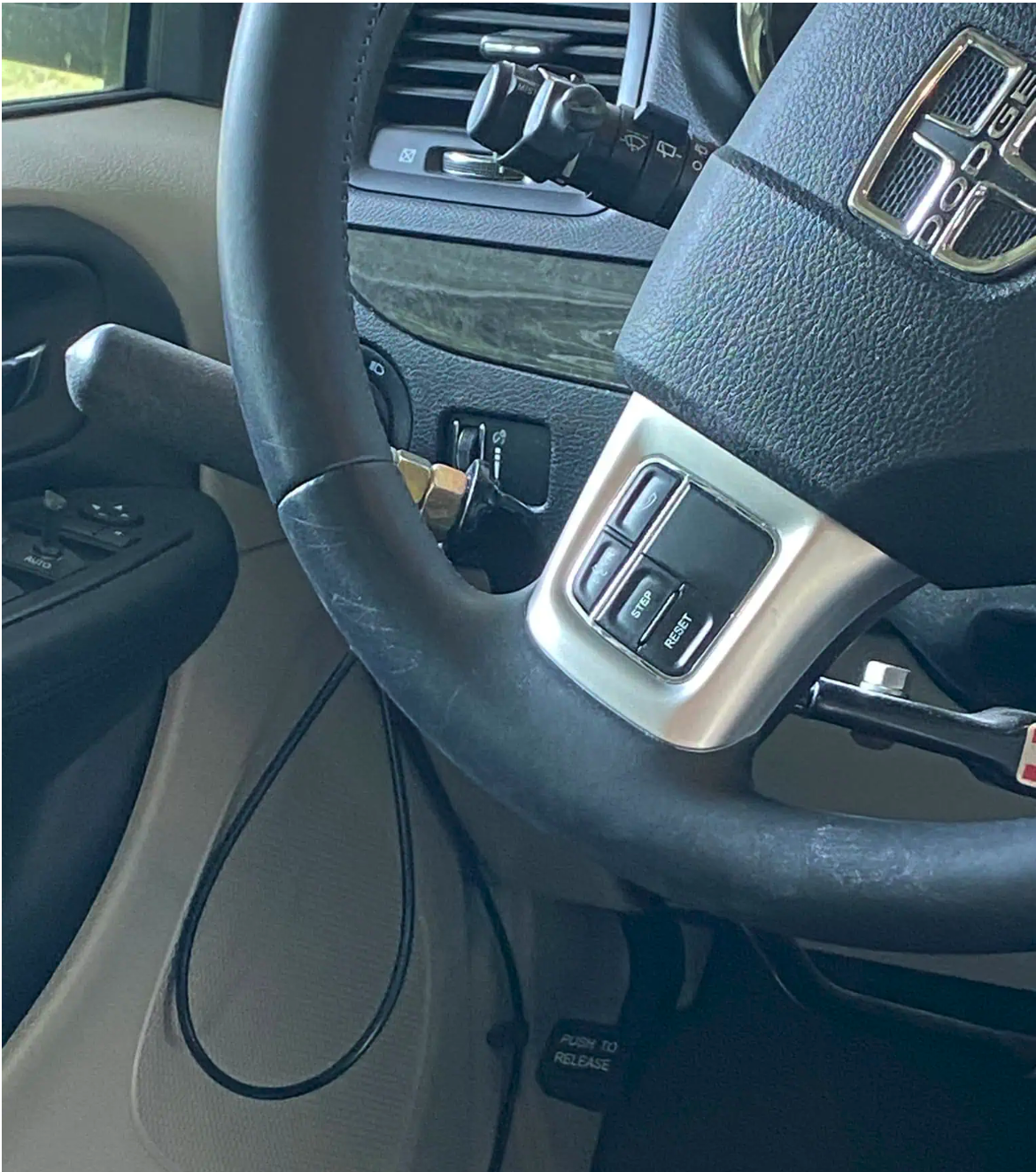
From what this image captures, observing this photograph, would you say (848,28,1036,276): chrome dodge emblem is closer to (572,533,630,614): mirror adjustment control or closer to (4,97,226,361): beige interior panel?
(572,533,630,614): mirror adjustment control

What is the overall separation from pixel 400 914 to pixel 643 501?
616 mm

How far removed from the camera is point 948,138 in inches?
16.1

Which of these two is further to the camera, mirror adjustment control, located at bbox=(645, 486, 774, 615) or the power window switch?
the power window switch

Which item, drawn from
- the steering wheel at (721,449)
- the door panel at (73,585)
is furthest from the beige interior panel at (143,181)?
the steering wheel at (721,449)

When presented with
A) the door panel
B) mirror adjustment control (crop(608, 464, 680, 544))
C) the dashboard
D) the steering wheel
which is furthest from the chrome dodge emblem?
the door panel

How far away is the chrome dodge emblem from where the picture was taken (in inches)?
15.8

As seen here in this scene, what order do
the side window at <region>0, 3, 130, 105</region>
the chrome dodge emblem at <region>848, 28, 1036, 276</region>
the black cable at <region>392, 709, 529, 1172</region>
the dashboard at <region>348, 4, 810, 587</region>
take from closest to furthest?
1. the chrome dodge emblem at <region>848, 28, 1036, 276</region>
2. the dashboard at <region>348, 4, 810, 587</region>
3. the side window at <region>0, 3, 130, 105</region>
4. the black cable at <region>392, 709, 529, 1172</region>

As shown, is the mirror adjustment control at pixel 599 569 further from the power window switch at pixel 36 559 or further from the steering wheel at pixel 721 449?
the power window switch at pixel 36 559

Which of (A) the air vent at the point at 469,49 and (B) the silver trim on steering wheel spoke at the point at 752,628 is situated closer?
(B) the silver trim on steering wheel spoke at the point at 752,628

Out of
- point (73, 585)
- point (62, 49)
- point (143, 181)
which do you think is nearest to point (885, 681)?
point (73, 585)

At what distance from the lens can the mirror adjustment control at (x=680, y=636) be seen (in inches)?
→ 17.0

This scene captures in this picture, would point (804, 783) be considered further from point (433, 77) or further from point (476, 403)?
point (433, 77)

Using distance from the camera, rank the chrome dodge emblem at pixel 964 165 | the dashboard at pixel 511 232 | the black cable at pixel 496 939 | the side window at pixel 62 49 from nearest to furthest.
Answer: the chrome dodge emblem at pixel 964 165 → the dashboard at pixel 511 232 → the side window at pixel 62 49 → the black cable at pixel 496 939

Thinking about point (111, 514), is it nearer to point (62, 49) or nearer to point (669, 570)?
point (62, 49)
